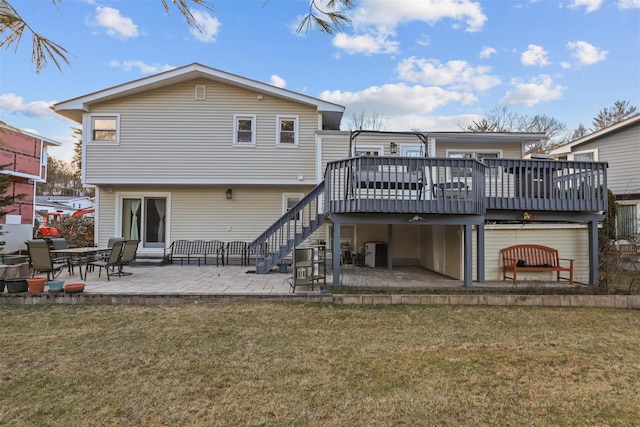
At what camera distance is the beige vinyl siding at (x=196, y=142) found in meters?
10.3

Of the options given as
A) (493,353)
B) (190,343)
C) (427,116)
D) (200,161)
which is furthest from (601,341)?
(427,116)

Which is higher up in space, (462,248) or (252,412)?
(462,248)

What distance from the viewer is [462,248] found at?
301 inches

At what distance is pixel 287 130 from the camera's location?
1070cm

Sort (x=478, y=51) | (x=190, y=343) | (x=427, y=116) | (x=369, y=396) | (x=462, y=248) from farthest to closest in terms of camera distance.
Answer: (x=427, y=116)
(x=478, y=51)
(x=462, y=248)
(x=190, y=343)
(x=369, y=396)

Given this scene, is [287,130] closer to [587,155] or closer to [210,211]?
[210,211]

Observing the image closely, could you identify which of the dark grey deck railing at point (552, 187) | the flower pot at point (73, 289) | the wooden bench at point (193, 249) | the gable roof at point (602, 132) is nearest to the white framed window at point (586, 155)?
the gable roof at point (602, 132)

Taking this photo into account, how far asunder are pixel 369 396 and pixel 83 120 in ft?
38.6

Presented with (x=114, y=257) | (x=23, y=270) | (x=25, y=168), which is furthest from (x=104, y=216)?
(x=25, y=168)

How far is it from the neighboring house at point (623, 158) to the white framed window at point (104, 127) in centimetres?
1763

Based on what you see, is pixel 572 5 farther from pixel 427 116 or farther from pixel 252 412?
pixel 427 116

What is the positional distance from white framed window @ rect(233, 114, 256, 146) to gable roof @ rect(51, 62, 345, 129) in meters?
0.91

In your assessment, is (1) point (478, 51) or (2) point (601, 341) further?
(1) point (478, 51)

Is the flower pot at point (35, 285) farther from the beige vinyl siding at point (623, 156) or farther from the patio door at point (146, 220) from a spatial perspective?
the beige vinyl siding at point (623, 156)
